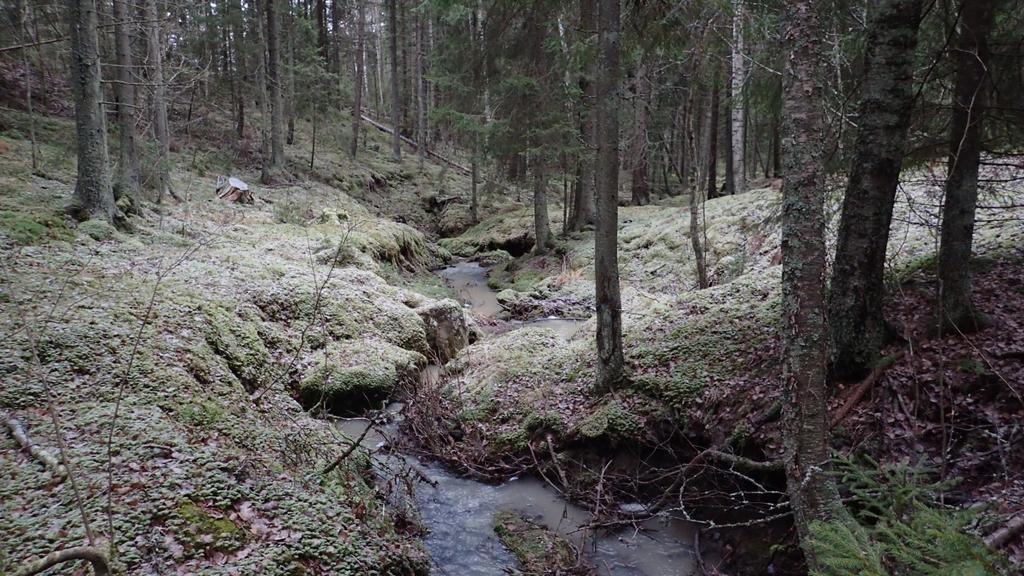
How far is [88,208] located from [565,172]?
1239 cm

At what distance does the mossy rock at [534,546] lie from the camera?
4.68 meters

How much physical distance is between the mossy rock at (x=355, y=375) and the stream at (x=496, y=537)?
1.46 feet

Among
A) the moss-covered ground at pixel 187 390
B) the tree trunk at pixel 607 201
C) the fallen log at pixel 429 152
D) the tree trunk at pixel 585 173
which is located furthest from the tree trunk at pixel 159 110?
the fallen log at pixel 429 152

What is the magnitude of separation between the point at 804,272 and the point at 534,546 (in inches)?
137

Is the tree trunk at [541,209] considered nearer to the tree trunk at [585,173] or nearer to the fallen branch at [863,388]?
the tree trunk at [585,173]

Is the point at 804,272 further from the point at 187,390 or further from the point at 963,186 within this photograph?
the point at 187,390

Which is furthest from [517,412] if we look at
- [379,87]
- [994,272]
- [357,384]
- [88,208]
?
[379,87]

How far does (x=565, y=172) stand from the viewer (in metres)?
17.1

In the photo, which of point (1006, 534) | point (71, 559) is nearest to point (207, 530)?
point (71, 559)

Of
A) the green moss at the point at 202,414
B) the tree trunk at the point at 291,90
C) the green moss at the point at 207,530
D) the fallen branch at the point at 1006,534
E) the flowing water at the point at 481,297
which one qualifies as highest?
the tree trunk at the point at 291,90

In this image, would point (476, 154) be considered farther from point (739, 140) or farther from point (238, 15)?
point (238, 15)

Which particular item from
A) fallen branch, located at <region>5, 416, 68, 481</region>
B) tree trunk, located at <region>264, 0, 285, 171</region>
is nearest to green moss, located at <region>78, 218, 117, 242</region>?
fallen branch, located at <region>5, 416, 68, 481</region>

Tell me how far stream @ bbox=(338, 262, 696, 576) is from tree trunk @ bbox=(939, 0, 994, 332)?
3.19 m

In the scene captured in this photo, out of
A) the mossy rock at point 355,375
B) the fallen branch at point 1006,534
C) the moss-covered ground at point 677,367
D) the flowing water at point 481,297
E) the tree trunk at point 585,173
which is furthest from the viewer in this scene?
the tree trunk at point 585,173
